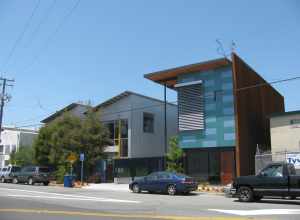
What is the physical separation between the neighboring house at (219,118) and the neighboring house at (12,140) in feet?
107

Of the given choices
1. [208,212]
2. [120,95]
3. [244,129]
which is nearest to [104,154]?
[120,95]

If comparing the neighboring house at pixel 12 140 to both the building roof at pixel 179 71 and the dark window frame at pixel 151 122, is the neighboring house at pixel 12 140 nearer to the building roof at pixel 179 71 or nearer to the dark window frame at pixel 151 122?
the dark window frame at pixel 151 122

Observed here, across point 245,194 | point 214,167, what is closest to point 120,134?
point 214,167

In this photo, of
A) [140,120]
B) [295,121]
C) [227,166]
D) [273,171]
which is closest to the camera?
[273,171]

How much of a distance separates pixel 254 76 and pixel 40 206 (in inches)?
979

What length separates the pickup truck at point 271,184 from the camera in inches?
747

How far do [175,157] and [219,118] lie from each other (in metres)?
4.72

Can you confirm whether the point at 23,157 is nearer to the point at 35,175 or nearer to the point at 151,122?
the point at 35,175

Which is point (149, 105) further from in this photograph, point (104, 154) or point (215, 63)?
point (215, 63)

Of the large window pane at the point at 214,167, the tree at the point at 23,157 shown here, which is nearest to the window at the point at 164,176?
the large window pane at the point at 214,167

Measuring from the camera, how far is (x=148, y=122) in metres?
43.8

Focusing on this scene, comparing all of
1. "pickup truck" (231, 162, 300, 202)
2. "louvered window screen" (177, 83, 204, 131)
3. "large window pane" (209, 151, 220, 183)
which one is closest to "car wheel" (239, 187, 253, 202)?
"pickup truck" (231, 162, 300, 202)

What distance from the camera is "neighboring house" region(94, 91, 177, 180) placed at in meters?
40.9

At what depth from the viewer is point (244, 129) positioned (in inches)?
1305
